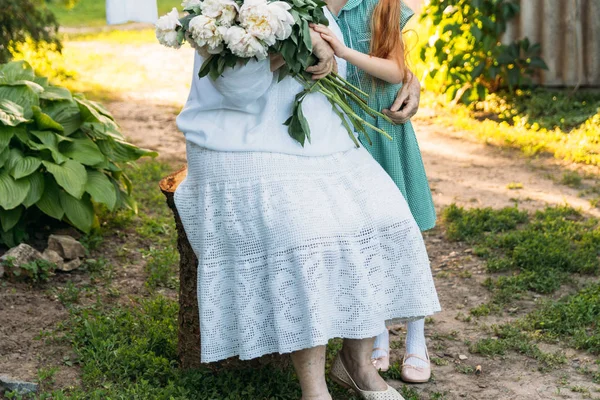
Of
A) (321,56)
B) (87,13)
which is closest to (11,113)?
(321,56)

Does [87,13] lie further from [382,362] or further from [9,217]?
[382,362]

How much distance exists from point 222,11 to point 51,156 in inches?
88.2

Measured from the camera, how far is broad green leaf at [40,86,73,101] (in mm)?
5035

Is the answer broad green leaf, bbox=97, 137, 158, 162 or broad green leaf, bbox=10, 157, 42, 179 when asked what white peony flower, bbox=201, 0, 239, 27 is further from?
broad green leaf, bbox=97, 137, 158, 162

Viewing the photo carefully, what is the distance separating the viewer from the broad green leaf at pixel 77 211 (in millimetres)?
4910

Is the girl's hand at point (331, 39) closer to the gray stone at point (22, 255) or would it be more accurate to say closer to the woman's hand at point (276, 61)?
the woman's hand at point (276, 61)

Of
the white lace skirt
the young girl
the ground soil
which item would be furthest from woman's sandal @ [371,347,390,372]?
the white lace skirt

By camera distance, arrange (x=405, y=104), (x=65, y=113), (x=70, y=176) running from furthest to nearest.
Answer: (x=65, y=113) → (x=70, y=176) → (x=405, y=104)

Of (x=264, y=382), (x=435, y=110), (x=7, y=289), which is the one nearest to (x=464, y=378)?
(x=264, y=382)

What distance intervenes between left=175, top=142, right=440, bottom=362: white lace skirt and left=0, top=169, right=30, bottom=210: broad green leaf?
1.71 meters

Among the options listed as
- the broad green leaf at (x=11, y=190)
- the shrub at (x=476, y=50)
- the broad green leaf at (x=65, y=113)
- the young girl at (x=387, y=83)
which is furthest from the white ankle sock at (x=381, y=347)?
the shrub at (x=476, y=50)

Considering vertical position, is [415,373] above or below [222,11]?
below

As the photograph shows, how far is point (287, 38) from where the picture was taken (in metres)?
3.11

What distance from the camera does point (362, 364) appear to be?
337 cm
